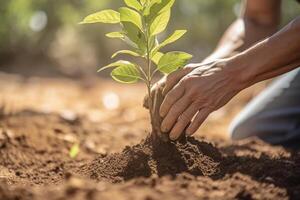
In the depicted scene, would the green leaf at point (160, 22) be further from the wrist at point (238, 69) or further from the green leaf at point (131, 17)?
the wrist at point (238, 69)

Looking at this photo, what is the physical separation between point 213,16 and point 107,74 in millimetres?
2173

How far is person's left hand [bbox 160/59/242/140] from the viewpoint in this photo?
2016 mm

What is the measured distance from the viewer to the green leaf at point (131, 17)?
1943 millimetres

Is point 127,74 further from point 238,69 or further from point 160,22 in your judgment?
point 238,69

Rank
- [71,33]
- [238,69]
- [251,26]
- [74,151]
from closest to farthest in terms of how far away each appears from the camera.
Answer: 1. [238,69]
2. [74,151]
3. [251,26]
4. [71,33]

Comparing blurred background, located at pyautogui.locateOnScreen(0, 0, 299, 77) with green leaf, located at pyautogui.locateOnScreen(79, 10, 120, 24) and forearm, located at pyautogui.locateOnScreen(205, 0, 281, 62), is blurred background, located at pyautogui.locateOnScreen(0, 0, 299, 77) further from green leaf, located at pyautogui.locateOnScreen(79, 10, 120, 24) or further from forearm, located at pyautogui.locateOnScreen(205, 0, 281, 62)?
green leaf, located at pyautogui.locateOnScreen(79, 10, 120, 24)

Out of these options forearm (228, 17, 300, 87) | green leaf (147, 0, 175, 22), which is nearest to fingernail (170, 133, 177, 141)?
forearm (228, 17, 300, 87)

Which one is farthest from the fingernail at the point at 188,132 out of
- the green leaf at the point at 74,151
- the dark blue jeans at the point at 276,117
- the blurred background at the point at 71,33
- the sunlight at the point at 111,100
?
the blurred background at the point at 71,33

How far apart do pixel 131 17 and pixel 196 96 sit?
16.4 inches

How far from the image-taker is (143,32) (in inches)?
79.4

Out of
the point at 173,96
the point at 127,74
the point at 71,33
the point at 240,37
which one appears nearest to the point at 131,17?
the point at 127,74

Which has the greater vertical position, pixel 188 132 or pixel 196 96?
pixel 196 96

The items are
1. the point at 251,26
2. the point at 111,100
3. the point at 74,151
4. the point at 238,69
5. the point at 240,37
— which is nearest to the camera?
the point at 238,69

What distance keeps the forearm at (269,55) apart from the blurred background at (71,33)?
17.0 ft
